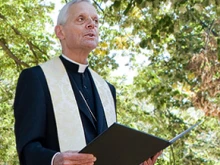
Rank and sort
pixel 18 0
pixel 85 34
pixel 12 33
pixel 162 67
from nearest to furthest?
1. pixel 85 34
2. pixel 162 67
3. pixel 12 33
4. pixel 18 0

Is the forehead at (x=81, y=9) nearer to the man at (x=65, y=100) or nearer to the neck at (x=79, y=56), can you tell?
the man at (x=65, y=100)

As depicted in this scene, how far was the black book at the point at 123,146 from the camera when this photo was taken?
231 centimetres

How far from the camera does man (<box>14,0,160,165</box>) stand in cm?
265

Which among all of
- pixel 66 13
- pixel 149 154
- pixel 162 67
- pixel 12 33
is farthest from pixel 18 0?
pixel 149 154

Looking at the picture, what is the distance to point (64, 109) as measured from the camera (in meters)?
2.87

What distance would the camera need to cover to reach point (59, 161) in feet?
7.75

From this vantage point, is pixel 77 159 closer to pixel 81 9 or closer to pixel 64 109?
pixel 64 109

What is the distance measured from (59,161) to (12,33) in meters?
8.33

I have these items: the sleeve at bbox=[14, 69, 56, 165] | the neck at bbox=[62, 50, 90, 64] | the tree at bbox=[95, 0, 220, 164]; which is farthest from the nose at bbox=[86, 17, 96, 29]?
the tree at bbox=[95, 0, 220, 164]

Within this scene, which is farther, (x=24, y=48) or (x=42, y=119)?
(x=24, y=48)

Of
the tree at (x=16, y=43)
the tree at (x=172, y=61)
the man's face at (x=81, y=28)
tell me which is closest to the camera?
the man's face at (x=81, y=28)

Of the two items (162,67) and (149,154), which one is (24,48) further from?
(149,154)

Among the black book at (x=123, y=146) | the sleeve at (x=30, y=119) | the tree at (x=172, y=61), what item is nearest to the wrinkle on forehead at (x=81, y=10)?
the sleeve at (x=30, y=119)

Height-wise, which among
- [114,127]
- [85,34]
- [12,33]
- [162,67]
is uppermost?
[85,34]
